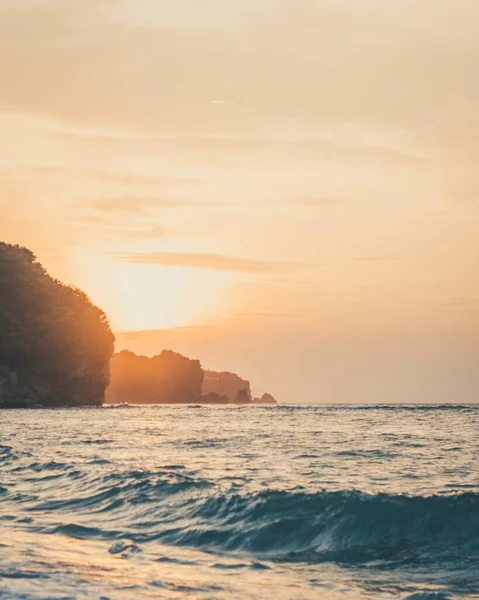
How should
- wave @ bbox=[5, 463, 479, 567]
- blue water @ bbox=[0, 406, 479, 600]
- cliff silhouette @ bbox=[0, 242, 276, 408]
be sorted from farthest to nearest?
cliff silhouette @ bbox=[0, 242, 276, 408] → wave @ bbox=[5, 463, 479, 567] → blue water @ bbox=[0, 406, 479, 600]

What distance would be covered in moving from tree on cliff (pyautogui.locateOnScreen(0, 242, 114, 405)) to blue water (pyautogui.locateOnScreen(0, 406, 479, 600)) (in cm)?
8503

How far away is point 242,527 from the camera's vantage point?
1419cm

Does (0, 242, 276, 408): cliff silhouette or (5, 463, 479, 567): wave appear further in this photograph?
(0, 242, 276, 408): cliff silhouette

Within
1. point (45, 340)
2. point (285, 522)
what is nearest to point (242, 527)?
point (285, 522)

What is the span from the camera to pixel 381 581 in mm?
10664

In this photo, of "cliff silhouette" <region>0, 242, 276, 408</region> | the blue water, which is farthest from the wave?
"cliff silhouette" <region>0, 242, 276, 408</region>

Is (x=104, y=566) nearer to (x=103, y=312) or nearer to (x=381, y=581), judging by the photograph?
(x=381, y=581)

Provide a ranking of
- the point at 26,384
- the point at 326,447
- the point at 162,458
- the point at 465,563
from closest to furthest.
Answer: the point at 465,563 → the point at 162,458 → the point at 326,447 → the point at 26,384

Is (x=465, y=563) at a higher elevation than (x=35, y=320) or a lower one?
lower

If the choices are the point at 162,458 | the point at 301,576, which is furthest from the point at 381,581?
the point at 162,458

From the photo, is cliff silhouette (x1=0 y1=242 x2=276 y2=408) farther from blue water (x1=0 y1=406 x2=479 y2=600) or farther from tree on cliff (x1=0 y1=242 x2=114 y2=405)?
blue water (x1=0 y1=406 x2=479 y2=600)

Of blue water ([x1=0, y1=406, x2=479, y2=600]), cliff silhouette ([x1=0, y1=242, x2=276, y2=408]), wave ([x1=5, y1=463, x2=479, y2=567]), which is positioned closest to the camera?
blue water ([x1=0, y1=406, x2=479, y2=600])

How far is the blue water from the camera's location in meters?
10.3

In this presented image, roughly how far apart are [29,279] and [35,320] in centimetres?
604
